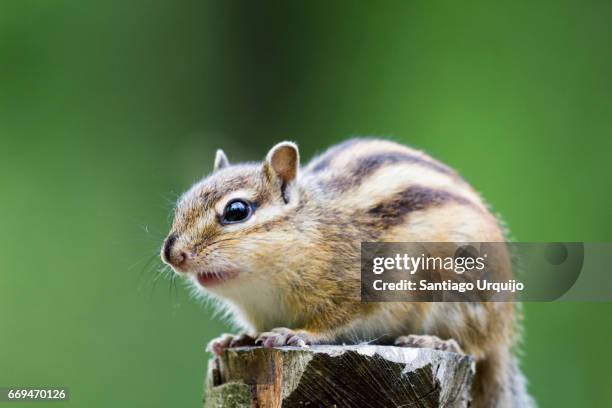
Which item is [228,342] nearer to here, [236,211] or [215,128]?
[236,211]

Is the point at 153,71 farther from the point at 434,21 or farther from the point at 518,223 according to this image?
the point at 518,223

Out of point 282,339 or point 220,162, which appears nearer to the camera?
point 282,339

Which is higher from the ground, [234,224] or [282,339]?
[234,224]

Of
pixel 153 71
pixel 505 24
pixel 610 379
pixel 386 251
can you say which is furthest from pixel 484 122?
pixel 386 251

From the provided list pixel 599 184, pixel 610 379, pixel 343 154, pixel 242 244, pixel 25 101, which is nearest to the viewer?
pixel 242 244

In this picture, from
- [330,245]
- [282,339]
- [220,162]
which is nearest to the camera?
[282,339]

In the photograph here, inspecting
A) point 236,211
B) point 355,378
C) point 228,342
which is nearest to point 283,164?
point 236,211
